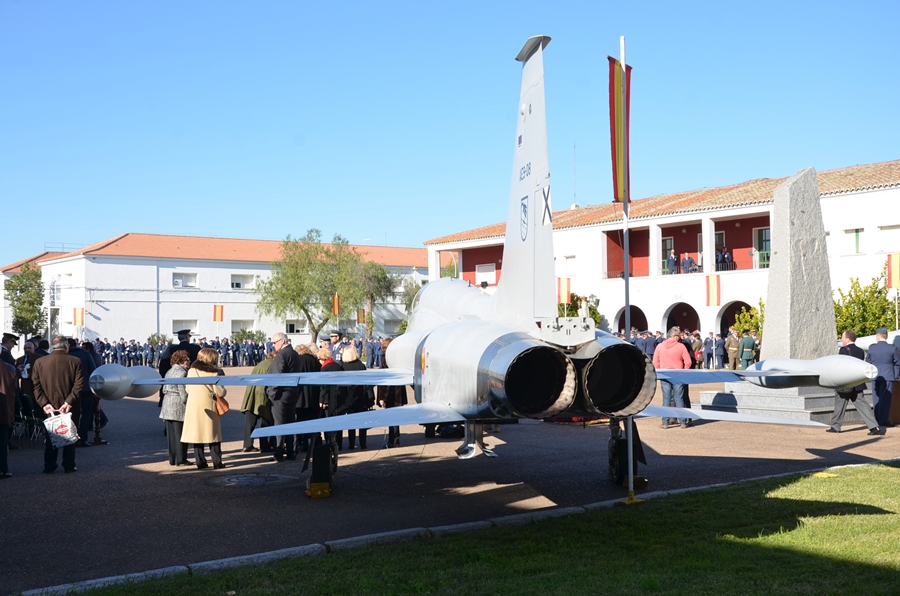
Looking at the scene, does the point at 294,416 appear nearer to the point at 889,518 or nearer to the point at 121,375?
the point at 121,375

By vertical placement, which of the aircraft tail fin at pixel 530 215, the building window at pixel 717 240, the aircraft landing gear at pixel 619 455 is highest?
the building window at pixel 717 240

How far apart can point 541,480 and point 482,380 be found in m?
3.86

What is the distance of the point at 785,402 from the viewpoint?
1543 centimetres

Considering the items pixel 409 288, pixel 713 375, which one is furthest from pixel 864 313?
pixel 409 288

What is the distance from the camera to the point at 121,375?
8430 mm

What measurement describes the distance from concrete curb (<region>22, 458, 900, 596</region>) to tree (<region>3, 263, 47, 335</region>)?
6480cm

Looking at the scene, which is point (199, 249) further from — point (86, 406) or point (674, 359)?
point (674, 359)

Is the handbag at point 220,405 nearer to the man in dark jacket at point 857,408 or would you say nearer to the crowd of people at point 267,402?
the crowd of people at point 267,402

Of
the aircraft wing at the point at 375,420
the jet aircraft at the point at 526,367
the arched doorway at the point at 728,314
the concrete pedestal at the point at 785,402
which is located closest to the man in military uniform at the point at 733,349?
the arched doorway at the point at 728,314

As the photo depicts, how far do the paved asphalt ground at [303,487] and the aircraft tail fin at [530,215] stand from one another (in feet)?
7.65

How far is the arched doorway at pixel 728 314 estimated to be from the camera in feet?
124

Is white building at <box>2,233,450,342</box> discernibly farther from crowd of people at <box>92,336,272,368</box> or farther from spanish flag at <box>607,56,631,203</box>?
spanish flag at <box>607,56,631,203</box>

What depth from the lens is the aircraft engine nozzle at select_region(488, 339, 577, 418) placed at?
256 inches

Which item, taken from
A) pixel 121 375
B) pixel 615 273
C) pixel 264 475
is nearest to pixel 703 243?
pixel 615 273
